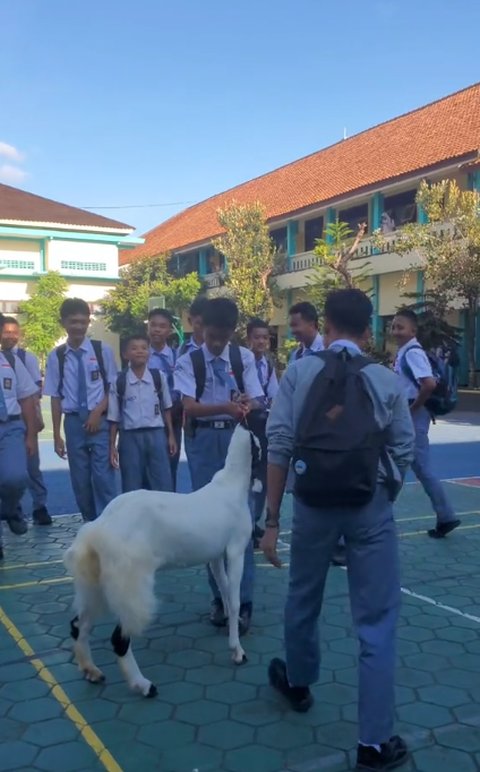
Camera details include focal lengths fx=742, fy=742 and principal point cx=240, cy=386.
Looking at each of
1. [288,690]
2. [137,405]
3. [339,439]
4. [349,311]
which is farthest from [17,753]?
[137,405]

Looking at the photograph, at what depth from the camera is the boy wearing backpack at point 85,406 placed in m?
5.83

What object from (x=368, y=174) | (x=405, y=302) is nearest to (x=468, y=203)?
(x=405, y=302)

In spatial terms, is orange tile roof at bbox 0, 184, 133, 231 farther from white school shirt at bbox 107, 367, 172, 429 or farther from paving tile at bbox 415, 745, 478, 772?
paving tile at bbox 415, 745, 478, 772

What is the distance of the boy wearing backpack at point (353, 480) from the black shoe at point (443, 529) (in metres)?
3.50

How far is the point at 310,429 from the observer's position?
2830mm

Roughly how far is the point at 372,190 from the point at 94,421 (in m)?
21.8

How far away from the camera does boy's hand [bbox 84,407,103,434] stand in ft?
18.9

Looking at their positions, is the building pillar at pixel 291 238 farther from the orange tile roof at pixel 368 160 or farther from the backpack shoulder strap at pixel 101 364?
the backpack shoulder strap at pixel 101 364

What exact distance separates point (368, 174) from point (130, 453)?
23.4 m

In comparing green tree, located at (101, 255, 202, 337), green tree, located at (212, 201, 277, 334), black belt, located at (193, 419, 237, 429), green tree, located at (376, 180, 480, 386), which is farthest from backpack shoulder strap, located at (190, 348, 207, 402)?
green tree, located at (101, 255, 202, 337)

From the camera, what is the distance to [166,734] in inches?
125

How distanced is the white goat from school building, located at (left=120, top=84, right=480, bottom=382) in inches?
733

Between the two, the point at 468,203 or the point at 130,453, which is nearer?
the point at 130,453

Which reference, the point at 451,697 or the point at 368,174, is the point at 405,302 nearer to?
the point at 368,174
